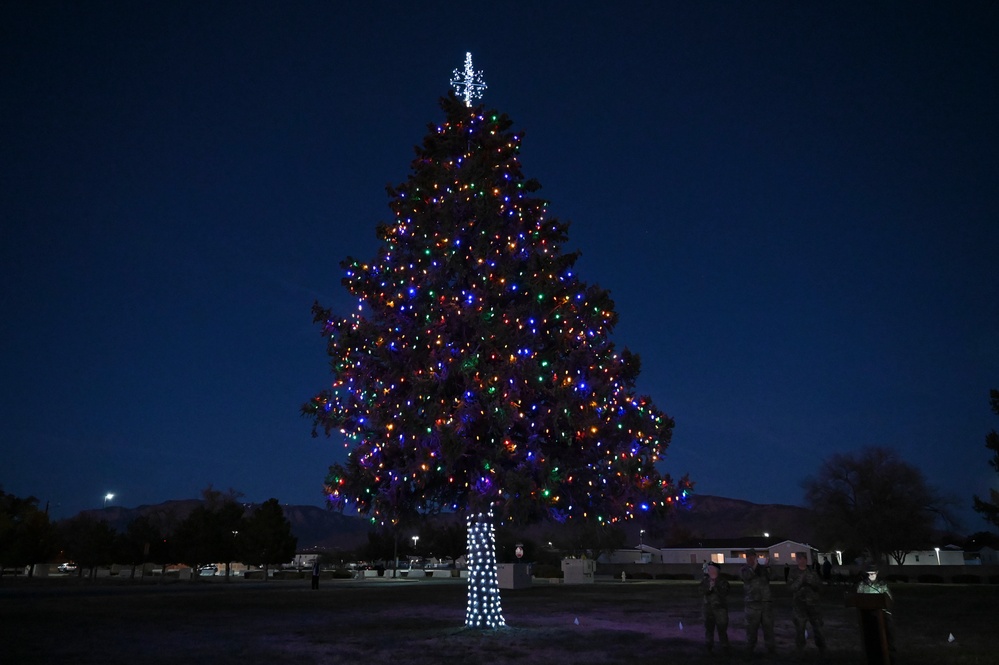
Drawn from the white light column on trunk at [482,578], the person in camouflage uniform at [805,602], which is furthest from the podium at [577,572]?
the person in camouflage uniform at [805,602]

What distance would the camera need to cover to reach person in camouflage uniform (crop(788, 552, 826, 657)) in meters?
13.5

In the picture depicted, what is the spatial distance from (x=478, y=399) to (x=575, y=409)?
7.65 ft

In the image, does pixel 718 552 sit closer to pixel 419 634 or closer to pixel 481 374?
pixel 419 634

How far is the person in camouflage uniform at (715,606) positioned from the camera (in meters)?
13.8

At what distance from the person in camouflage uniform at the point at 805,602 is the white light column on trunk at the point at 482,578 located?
6.63 meters

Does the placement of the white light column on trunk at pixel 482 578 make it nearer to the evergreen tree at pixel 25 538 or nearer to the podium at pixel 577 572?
the podium at pixel 577 572

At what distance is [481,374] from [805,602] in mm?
7889

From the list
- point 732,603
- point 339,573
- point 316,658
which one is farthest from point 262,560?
point 316,658

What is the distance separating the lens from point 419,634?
1672 cm

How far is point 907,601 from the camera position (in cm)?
2942

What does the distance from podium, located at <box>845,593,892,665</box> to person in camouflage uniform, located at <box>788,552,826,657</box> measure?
527 centimetres


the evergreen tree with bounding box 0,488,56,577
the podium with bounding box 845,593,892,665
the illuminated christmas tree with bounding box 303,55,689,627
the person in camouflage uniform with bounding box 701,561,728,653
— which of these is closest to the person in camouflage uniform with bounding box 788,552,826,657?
the person in camouflage uniform with bounding box 701,561,728,653

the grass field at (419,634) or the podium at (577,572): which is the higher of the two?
the grass field at (419,634)

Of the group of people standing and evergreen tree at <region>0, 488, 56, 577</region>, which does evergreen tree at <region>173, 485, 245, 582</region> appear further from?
the group of people standing
